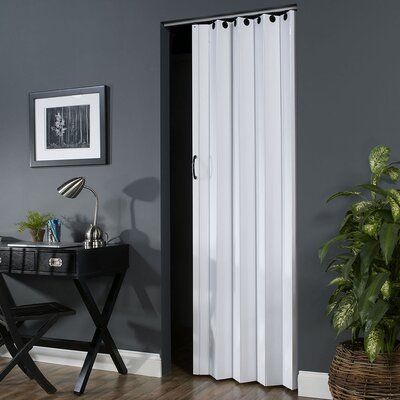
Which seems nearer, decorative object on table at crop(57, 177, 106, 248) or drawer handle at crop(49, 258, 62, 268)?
drawer handle at crop(49, 258, 62, 268)

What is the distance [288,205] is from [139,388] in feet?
4.56

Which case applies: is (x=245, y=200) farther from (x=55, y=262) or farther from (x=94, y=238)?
(x=55, y=262)

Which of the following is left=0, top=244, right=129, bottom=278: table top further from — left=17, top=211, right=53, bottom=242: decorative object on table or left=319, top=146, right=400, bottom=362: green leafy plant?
left=319, top=146, right=400, bottom=362: green leafy plant

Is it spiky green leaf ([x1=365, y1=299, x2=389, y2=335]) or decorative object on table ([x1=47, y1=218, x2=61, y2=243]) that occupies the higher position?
decorative object on table ([x1=47, y1=218, x2=61, y2=243])

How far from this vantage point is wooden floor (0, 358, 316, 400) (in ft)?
11.5

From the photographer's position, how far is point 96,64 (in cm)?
407

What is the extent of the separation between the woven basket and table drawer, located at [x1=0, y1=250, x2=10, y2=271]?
6.66ft

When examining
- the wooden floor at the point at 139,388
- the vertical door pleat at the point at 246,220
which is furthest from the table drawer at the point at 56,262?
the vertical door pleat at the point at 246,220

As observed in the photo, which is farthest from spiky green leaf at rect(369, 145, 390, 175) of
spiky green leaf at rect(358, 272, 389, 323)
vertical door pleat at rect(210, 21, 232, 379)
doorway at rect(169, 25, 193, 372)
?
doorway at rect(169, 25, 193, 372)

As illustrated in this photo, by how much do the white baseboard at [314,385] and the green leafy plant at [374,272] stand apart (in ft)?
1.84

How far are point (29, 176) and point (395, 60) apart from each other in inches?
98.5

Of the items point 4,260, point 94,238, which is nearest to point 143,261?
point 94,238

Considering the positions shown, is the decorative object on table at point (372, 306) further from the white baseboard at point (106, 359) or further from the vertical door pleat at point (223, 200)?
the white baseboard at point (106, 359)

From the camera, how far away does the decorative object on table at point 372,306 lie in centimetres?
266
